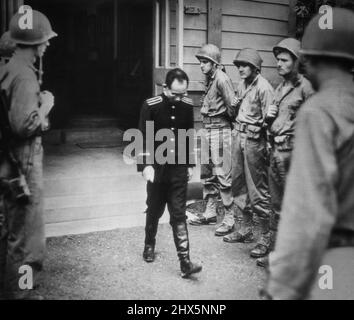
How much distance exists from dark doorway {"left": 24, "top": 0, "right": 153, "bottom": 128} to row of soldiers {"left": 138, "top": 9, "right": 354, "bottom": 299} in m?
3.82

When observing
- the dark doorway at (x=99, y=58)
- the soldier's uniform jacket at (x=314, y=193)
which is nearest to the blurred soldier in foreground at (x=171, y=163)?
the soldier's uniform jacket at (x=314, y=193)

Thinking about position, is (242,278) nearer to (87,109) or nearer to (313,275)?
(313,275)

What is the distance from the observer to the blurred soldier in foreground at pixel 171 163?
4.43m

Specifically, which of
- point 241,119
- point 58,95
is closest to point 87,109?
point 58,95

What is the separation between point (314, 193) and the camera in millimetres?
1585

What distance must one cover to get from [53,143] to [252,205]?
4947 mm

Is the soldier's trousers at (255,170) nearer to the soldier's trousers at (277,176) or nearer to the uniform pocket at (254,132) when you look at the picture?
the uniform pocket at (254,132)

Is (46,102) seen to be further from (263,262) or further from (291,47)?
(263,262)

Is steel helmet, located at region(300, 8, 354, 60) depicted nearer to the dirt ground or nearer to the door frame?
the dirt ground

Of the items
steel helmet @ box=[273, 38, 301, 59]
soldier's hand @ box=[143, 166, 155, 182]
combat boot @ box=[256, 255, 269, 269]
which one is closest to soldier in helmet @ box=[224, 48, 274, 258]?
combat boot @ box=[256, 255, 269, 269]

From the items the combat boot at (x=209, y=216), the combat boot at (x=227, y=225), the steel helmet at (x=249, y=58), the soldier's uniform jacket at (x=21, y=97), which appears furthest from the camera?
the combat boot at (x=209, y=216)

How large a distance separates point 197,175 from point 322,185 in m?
5.61

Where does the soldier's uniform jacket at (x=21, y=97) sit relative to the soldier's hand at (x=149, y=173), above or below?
above

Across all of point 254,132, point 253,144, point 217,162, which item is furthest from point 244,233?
point 254,132
